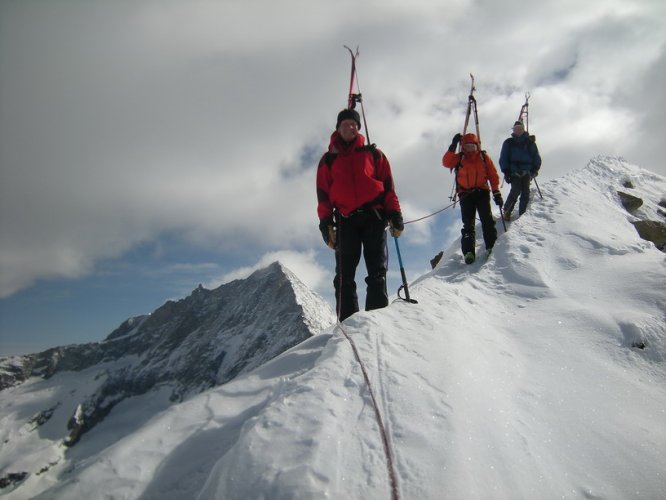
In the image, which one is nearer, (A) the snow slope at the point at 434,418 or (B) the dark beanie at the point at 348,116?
(A) the snow slope at the point at 434,418

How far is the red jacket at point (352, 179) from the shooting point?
216 inches

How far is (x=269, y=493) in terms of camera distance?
2139 millimetres

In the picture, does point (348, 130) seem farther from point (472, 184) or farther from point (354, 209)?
point (472, 184)

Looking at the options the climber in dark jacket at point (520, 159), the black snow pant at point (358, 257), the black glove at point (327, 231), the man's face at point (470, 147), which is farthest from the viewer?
the climber in dark jacket at point (520, 159)

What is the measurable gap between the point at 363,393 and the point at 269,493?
3.49ft

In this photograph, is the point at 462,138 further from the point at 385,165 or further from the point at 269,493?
the point at 269,493

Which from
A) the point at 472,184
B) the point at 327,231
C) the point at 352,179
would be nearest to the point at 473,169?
the point at 472,184

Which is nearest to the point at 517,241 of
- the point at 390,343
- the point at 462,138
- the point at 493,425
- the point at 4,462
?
the point at 462,138

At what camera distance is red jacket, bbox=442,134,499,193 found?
27.1ft

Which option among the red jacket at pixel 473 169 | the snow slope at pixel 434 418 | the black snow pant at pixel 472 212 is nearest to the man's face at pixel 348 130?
the snow slope at pixel 434 418

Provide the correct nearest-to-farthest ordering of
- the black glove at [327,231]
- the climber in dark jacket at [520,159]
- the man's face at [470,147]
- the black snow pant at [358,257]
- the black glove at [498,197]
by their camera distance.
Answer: the black snow pant at [358,257] → the black glove at [327,231] → the man's face at [470,147] → the black glove at [498,197] → the climber in dark jacket at [520,159]

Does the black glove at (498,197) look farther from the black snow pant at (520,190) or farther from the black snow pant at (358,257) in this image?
the black snow pant at (358,257)

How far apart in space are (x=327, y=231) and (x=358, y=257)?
0.61 m

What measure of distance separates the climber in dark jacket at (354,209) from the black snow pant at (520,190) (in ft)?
22.4
